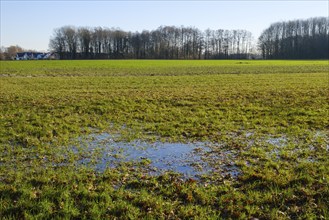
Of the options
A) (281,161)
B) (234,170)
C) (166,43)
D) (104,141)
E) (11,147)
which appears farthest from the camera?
(166,43)

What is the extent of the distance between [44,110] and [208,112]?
768 cm

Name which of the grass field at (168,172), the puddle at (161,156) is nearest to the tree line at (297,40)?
the grass field at (168,172)

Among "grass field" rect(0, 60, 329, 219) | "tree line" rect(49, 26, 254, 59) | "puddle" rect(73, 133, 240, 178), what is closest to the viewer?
"grass field" rect(0, 60, 329, 219)

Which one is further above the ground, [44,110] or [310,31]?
[310,31]

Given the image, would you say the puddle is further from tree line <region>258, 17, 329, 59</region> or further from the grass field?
tree line <region>258, 17, 329, 59</region>

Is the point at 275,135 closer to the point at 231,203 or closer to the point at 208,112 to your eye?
the point at 208,112

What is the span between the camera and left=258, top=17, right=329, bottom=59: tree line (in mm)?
126375

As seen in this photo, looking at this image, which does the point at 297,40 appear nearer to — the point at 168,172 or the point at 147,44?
the point at 147,44

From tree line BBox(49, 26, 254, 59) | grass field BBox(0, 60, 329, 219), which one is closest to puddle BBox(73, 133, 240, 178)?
grass field BBox(0, 60, 329, 219)

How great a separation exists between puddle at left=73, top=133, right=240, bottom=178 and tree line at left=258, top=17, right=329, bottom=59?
418 ft

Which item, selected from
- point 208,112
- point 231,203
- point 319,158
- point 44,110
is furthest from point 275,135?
point 44,110

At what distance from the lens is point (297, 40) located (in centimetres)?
13325

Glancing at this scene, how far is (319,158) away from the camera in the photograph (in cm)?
812

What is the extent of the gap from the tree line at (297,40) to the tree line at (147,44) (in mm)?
10254
